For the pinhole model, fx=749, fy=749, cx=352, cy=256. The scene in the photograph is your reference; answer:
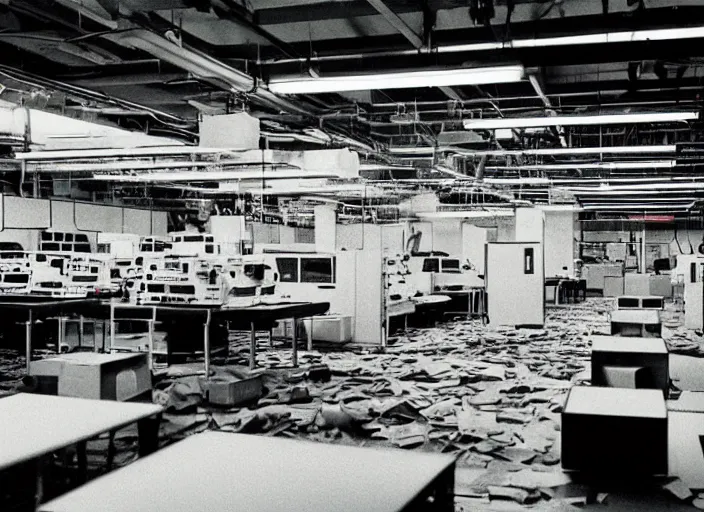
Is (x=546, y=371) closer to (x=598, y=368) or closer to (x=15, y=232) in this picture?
(x=598, y=368)

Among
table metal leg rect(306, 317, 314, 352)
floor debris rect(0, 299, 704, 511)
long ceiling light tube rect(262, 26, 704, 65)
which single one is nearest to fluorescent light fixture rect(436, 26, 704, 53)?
long ceiling light tube rect(262, 26, 704, 65)

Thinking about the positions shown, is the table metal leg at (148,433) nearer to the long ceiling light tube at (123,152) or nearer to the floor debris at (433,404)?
the floor debris at (433,404)

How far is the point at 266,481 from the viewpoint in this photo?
2.09 metres

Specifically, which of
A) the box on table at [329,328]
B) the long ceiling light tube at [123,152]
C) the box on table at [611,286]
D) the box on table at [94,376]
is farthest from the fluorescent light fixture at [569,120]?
the box on table at [611,286]

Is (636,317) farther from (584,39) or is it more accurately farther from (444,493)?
(444,493)

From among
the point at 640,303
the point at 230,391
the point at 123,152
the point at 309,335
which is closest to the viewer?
the point at 230,391

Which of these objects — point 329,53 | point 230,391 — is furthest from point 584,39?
point 230,391

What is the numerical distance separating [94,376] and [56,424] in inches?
113

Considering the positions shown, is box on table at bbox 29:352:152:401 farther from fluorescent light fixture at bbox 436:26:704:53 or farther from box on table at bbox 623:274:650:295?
box on table at bbox 623:274:650:295

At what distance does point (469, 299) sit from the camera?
1502cm

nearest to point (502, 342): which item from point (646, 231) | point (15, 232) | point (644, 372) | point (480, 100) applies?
point (480, 100)

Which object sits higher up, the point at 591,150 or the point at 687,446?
the point at 591,150

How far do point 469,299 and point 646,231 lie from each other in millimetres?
14208

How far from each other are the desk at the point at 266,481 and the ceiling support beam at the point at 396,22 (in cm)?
305
